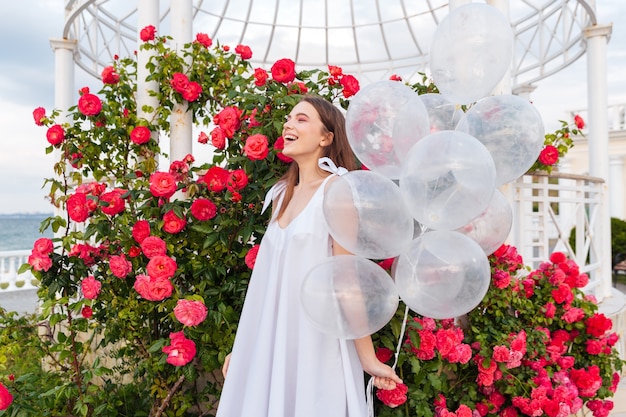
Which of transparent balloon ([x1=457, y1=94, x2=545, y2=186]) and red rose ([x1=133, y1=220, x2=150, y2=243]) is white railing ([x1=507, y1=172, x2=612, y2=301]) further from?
red rose ([x1=133, y1=220, x2=150, y2=243])

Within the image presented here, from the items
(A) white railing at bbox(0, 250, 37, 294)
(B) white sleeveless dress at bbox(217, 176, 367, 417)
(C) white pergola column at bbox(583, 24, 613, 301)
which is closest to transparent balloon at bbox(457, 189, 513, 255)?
(B) white sleeveless dress at bbox(217, 176, 367, 417)

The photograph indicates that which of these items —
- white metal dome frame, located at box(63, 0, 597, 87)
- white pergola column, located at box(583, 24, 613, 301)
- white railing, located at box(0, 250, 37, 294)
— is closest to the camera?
white pergola column, located at box(583, 24, 613, 301)

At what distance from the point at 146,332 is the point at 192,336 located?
0.46 m

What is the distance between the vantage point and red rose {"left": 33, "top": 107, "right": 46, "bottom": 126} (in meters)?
2.83

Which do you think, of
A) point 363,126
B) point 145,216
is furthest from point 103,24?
point 363,126

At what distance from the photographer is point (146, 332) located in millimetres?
2699

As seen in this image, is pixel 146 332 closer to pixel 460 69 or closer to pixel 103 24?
pixel 460 69

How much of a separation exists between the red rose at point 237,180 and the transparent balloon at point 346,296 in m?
0.89

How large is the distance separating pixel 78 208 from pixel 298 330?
4.23 ft

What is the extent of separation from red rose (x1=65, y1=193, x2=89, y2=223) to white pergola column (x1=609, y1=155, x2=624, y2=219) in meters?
14.8

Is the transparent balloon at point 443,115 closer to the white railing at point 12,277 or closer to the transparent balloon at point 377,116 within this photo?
the transparent balloon at point 377,116

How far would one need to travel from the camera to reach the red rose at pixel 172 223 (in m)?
2.45

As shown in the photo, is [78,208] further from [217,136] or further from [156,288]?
[217,136]

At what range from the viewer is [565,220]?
4.42 m
